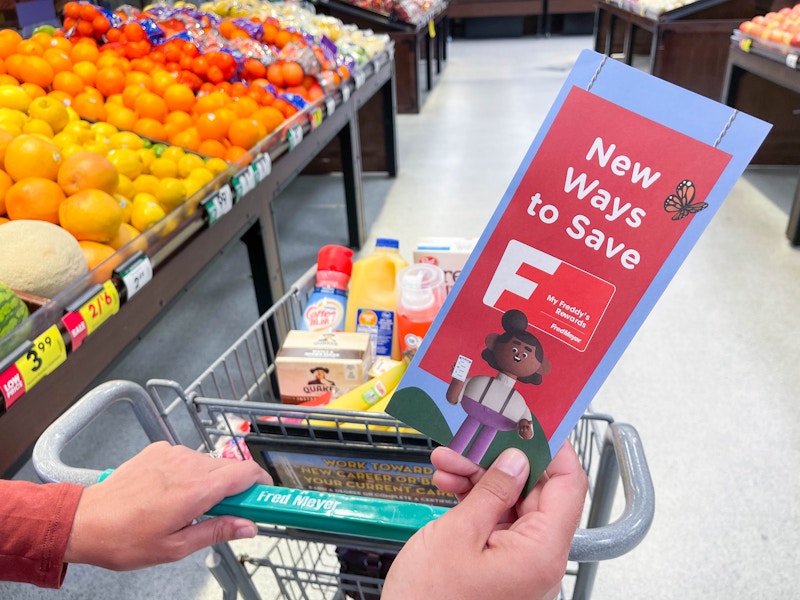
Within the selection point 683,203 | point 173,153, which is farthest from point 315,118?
point 683,203

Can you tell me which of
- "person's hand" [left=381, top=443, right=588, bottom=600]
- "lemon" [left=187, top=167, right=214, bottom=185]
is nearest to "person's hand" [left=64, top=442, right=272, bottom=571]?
"person's hand" [left=381, top=443, right=588, bottom=600]

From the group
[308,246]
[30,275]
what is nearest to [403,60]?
[308,246]

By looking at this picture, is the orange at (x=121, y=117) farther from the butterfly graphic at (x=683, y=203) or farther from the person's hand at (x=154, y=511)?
the butterfly graphic at (x=683, y=203)

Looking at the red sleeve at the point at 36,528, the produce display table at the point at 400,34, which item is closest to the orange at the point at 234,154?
the red sleeve at the point at 36,528

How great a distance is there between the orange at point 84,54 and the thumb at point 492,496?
2.25m

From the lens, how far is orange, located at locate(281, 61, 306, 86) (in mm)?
2496

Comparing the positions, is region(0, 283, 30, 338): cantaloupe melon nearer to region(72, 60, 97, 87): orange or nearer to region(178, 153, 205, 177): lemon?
region(178, 153, 205, 177): lemon

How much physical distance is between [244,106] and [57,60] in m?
0.62

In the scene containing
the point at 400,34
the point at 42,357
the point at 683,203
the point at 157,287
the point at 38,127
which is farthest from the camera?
the point at 400,34

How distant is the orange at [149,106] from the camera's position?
6.30ft

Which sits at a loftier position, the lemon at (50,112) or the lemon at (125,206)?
the lemon at (50,112)

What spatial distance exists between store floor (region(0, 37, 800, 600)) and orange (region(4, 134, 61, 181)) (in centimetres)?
87

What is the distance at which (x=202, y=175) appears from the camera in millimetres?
1598

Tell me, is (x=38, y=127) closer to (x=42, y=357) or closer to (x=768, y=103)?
(x=42, y=357)
